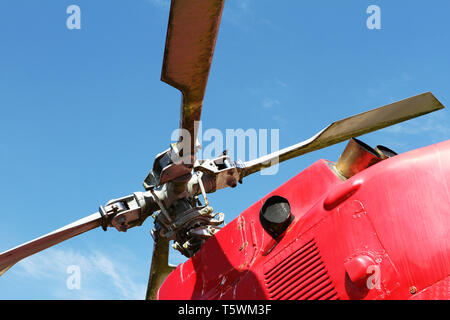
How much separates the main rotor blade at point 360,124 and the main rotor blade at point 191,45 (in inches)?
95.0

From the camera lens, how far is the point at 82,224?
245 inches

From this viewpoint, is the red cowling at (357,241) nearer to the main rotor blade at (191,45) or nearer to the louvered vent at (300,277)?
the louvered vent at (300,277)

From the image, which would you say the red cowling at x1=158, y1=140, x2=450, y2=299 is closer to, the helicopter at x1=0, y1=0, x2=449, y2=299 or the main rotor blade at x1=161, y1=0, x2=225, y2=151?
the helicopter at x1=0, y1=0, x2=449, y2=299

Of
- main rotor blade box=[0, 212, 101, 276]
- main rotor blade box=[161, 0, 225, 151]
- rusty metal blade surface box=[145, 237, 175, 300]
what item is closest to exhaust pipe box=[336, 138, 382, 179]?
main rotor blade box=[161, 0, 225, 151]

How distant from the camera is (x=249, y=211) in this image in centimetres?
530

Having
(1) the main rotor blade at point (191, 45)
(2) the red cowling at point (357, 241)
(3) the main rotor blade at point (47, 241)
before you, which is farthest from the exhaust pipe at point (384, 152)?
(3) the main rotor blade at point (47, 241)

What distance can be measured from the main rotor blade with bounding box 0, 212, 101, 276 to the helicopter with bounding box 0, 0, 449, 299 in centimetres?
1

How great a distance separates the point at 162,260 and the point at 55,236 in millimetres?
1781

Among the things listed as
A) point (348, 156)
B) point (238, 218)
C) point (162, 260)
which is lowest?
point (162, 260)

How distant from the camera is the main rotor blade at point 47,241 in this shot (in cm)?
602

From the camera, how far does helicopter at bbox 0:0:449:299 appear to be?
3668 mm

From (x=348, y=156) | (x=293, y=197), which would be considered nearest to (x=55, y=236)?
(x=293, y=197)
